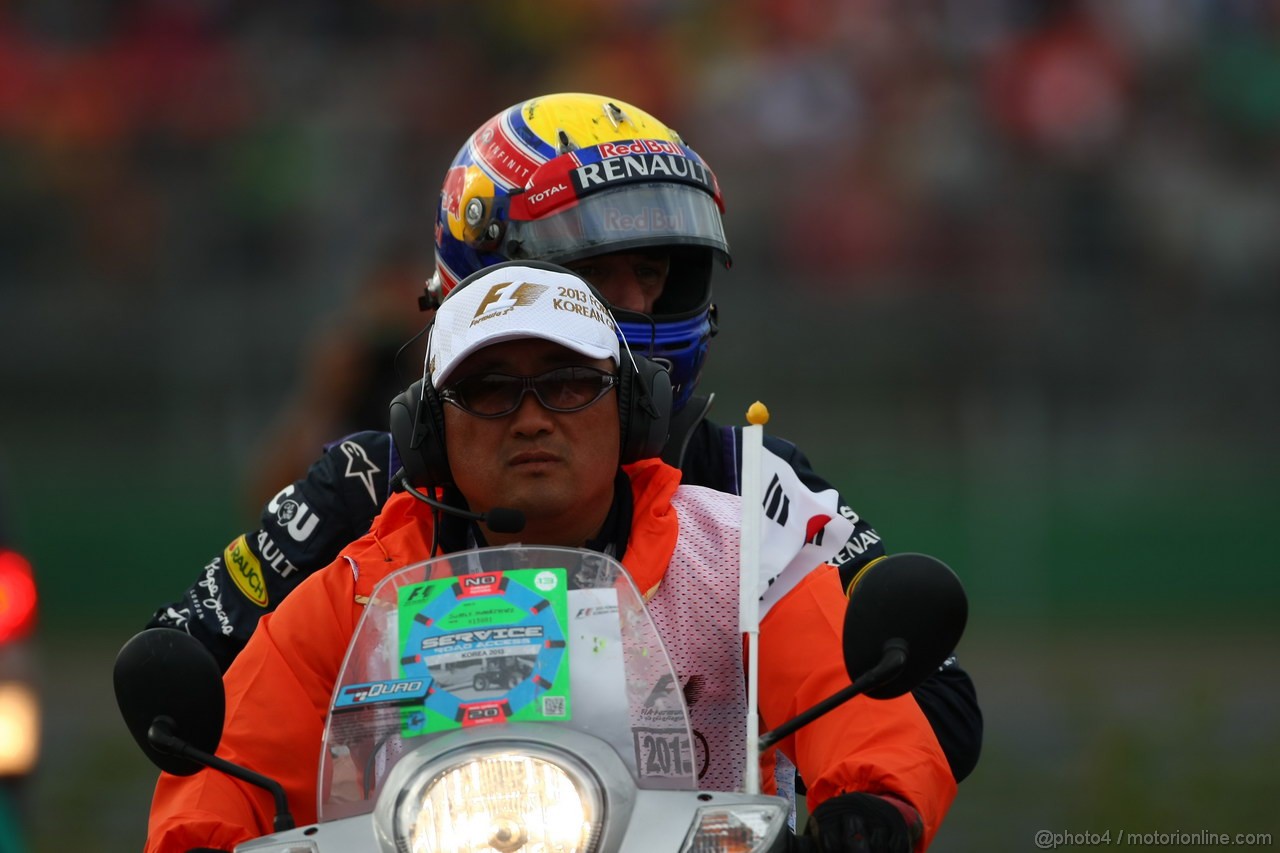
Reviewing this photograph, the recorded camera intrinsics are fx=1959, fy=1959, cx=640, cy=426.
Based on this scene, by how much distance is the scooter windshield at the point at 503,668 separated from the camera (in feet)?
9.59

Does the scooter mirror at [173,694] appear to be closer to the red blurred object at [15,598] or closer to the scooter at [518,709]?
the scooter at [518,709]

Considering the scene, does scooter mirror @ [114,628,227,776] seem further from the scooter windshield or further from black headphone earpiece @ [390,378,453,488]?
black headphone earpiece @ [390,378,453,488]

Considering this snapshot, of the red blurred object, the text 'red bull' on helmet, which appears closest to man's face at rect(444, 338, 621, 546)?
the text 'red bull' on helmet

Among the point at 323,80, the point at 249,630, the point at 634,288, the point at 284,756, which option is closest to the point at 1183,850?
the point at 634,288

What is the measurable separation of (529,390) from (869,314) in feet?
28.0

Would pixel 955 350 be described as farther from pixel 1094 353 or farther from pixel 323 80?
pixel 323 80

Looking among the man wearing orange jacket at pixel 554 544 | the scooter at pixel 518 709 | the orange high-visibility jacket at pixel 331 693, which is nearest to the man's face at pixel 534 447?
the man wearing orange jacket at pixel 554 544

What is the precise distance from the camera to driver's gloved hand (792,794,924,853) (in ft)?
9.71

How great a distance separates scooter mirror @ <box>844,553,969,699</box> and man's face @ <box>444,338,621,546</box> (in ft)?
2.18

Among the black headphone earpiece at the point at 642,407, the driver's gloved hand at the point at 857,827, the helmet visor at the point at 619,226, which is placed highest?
the helmet visor at the point at 619,226

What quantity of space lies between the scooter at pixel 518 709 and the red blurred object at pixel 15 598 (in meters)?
3.27

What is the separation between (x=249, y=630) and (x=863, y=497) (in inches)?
284

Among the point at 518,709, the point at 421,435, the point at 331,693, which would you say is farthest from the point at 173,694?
the point at 421,435

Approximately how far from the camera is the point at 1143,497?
1145cm
